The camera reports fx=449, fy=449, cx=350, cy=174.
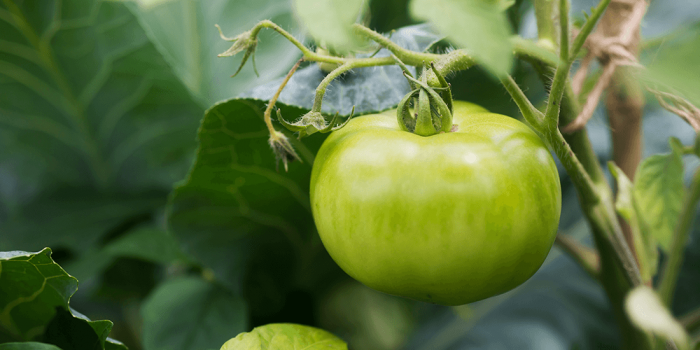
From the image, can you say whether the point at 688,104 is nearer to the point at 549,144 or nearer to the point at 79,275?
the point at 549,144

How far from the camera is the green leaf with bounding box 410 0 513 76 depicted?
0.15 metres

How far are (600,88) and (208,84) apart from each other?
55 cm

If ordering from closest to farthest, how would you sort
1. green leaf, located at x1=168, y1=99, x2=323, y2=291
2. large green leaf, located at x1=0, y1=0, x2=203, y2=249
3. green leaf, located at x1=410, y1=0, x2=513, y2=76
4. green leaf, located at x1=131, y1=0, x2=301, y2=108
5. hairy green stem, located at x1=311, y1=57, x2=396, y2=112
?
green leaf, located at x1=410, y1=0, x2=513, y2=76
hairy green stem, located at x1=311, y1=57, x2=396, y2=112
green leaf, located at x1=168, y1=99, x2=323, y2=291
large green leaf, located at x1=0, y1=0, x2=203, y2=249
green leaf, located at x1=131, y1=0, x2=301, y2=108

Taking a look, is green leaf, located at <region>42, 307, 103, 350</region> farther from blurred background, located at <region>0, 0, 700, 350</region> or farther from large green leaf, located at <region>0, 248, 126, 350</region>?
blurred background, located at <region>0, 0, 700, 350</region>

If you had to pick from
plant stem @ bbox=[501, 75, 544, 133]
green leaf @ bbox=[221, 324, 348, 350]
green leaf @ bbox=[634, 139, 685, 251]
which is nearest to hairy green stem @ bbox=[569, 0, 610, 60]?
plant stem @ bbox=[501, 75, 544, 133]

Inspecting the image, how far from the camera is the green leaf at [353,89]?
36cm

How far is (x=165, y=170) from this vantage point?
2.01 feet

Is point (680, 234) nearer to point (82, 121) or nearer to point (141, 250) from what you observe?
point (141, 250)

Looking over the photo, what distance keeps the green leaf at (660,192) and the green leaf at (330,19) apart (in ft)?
0.81

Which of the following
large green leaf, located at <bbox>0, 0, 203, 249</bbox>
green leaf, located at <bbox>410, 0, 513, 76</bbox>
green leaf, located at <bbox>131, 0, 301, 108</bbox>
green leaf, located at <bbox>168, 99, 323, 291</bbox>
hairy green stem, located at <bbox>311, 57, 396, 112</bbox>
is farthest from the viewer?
green leaf, located at <bbox>131, 0, 301, 108</bbox>

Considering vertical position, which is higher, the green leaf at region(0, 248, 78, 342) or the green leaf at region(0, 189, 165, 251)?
the green leaf at region(0, 248, 78, 342)

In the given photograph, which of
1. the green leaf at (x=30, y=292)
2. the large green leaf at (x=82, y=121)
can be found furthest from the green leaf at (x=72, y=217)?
the green leaf at (x=30, y=292)

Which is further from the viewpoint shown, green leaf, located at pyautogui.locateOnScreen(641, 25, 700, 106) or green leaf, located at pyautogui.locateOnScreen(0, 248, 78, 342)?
green leaf, located at pyautogui.locateOnScreen(0, 248, 78, 342)

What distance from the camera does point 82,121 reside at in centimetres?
56
